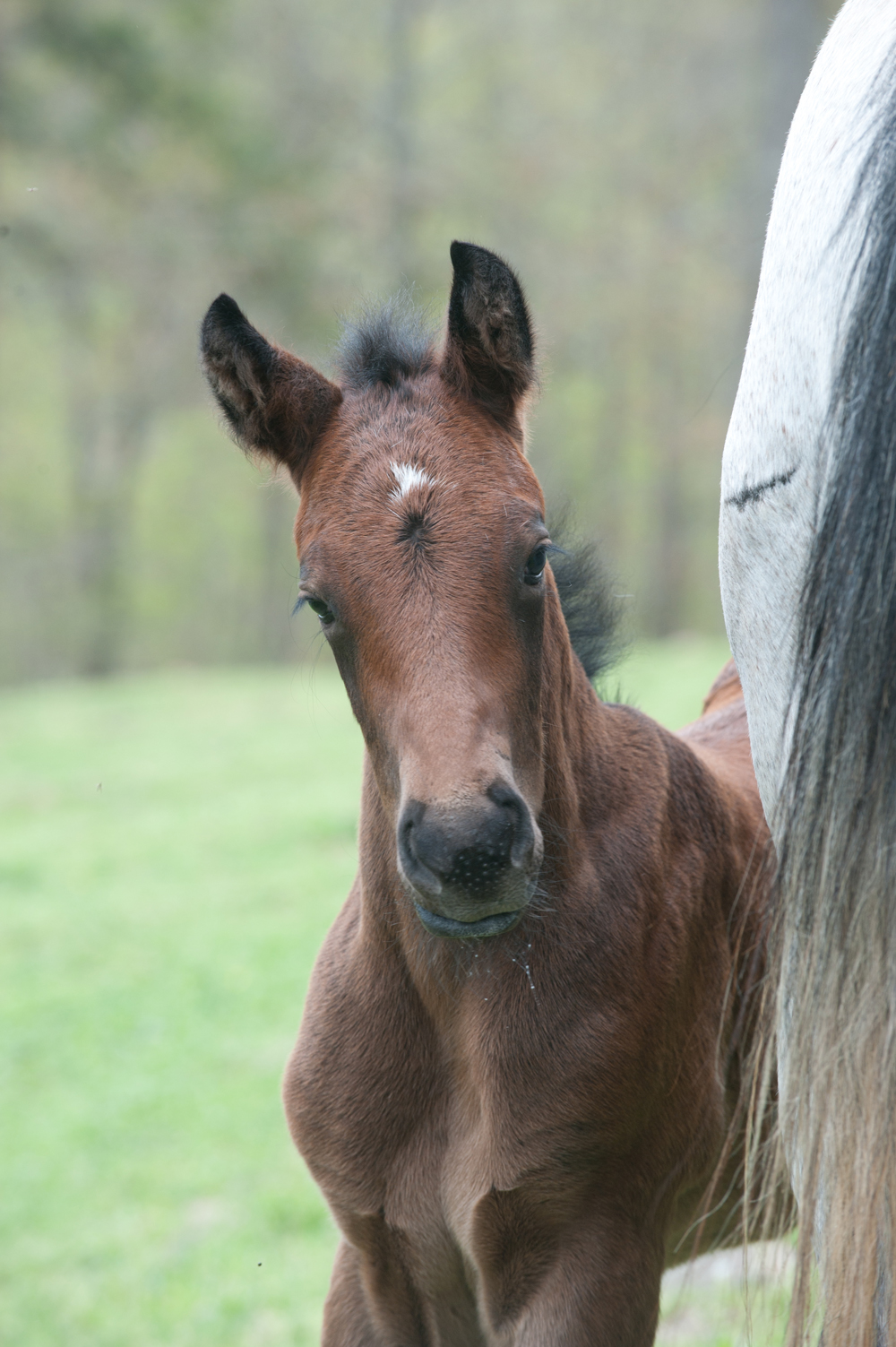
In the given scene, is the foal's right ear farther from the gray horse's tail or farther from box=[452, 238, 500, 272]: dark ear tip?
the gray horse's tail

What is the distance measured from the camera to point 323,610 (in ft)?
6.26

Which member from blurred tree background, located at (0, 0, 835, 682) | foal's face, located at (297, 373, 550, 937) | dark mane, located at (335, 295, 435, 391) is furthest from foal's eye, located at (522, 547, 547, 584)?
blurred tree background, located at (0, 0, 835, 682)

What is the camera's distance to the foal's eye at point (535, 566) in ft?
6.09

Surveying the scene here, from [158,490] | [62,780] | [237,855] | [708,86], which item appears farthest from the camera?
[158,490]

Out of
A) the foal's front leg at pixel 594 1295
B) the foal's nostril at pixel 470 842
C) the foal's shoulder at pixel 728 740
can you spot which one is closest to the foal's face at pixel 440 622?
the foal's nostril at pixel 470 842

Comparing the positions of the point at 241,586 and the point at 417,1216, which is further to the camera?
the point at 241,586

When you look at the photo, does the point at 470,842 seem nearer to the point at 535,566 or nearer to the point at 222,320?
the point at 535,566

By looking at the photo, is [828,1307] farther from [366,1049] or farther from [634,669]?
[634,669]

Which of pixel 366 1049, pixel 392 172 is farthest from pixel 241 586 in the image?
pixel 366 1049

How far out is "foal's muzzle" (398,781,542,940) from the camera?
157 centimetres

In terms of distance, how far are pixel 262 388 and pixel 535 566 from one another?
548 millimetres

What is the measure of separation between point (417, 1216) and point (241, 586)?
24119mm

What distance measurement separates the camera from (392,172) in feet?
45.8

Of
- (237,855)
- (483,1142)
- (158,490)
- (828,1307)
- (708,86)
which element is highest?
(708,86)
